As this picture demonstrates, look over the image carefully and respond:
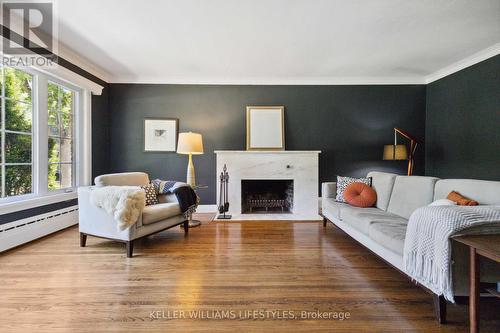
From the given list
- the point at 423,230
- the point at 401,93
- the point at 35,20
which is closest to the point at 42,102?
the point at 35,20

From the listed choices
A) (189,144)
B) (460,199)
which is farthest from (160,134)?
(460,199)

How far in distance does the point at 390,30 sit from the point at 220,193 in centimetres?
340

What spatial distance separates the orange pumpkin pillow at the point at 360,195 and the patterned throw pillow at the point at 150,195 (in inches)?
100

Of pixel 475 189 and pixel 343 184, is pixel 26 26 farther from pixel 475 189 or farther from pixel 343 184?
pixel 475 189

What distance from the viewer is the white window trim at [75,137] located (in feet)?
9.02

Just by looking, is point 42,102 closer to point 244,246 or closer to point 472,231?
point 244,246

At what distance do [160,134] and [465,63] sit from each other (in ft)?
17.0

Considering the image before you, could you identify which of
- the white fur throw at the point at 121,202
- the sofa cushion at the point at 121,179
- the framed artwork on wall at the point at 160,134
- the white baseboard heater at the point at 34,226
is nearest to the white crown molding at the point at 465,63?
the framed artwork on wall at the point at 160,134

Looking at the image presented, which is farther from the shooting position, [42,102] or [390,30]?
[42,102]

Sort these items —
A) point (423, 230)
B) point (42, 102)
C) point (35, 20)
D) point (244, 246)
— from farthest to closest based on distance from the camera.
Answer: point (42, 102)
point (244, 246)
point (35, 20)
point (423, 230)

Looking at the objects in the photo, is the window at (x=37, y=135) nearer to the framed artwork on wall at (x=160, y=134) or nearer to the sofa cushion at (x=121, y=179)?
the sofa cushion at (x=121, y=179)

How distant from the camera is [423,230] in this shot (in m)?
1.51

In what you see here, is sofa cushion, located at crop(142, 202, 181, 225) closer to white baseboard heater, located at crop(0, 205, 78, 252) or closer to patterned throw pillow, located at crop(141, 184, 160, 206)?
patterned throw pillow, located at crop(141, 184, 160, 206)

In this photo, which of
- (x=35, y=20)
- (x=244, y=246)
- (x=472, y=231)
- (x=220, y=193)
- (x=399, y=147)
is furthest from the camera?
(x=220, y=193)
